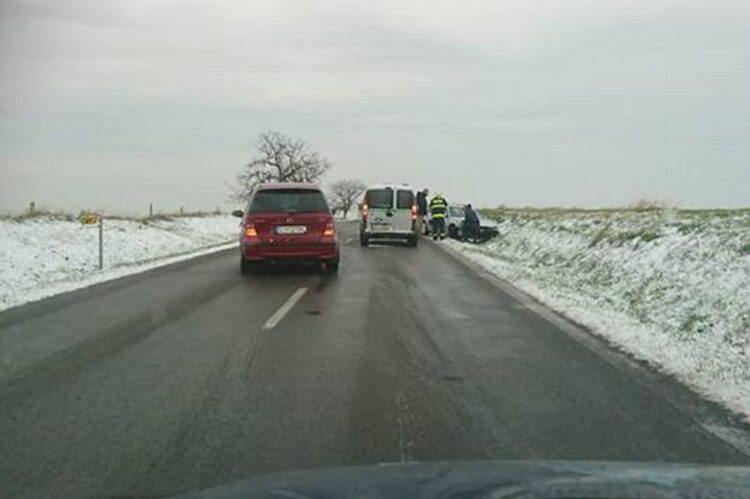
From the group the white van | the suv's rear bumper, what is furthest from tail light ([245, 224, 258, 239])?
the white van

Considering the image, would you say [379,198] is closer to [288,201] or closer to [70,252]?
[70,252]

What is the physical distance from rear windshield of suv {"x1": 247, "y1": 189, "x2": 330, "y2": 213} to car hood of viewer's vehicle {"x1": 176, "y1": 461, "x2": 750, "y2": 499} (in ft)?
46.1

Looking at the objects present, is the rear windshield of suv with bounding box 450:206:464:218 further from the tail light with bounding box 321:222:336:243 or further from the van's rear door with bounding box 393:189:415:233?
the tail light with bounding box 321:222:336:243

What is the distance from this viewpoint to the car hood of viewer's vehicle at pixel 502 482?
116 inches

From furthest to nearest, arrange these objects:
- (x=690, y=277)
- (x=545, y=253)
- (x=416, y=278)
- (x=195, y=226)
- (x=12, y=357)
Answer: (x=195, y=226), (x=545, y=253), (x=416, y=278), (x=690, y=277), (x=12, y=357)

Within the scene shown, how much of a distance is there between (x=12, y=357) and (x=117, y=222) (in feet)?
90.9

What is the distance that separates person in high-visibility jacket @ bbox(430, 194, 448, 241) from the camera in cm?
3466

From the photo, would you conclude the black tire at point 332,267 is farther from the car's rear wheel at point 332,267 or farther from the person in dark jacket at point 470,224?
the person in dark jacket at point 470,224

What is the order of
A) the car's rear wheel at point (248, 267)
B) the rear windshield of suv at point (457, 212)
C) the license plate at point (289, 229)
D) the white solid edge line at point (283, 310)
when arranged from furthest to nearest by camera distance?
1. the rear windshield of suv at point (457, 212)
2. the car's rear wheel at point (248, 267)
3. the license plate at point (289, 229)
4. the white solid edge line at point (283, 310)

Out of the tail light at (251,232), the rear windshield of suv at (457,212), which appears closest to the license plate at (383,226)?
the rear windshield of suv at (457,212)

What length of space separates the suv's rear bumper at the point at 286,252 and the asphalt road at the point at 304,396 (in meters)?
4.88

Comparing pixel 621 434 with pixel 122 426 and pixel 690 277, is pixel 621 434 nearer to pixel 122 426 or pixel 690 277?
pixel 122 426

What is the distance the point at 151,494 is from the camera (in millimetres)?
4461

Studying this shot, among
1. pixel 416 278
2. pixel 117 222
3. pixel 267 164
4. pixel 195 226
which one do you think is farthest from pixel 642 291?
pixel 267 164
